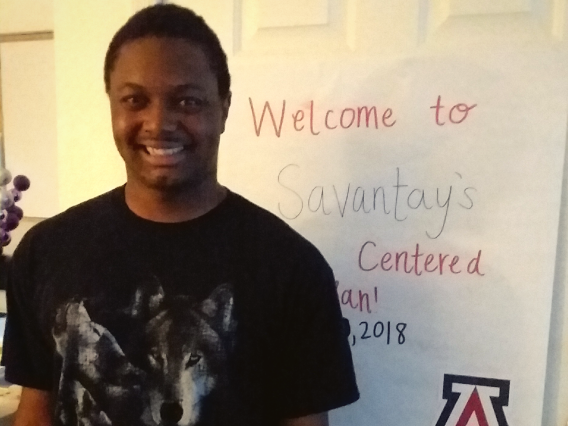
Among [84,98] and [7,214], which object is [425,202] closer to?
[84,98]

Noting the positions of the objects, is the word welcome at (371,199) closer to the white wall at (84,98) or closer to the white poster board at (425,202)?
the white poster board at (425,202)

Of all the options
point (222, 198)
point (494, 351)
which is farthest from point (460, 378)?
point (222, 198)

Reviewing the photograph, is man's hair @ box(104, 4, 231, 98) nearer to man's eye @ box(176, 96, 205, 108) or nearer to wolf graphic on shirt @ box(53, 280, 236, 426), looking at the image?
man's eye @ box(176, 96, 205, 108)

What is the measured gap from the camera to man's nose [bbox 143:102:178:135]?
25.1 inches

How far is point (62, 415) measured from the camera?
0.68m

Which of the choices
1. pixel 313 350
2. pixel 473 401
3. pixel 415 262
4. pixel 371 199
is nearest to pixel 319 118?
pixel 371 199

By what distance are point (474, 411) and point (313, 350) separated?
347 millimetres

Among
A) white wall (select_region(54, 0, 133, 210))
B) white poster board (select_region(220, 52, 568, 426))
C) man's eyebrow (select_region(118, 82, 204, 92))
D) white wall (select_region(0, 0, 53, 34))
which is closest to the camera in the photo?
man's eyebrow (select_region(118, 82, 204, 92))

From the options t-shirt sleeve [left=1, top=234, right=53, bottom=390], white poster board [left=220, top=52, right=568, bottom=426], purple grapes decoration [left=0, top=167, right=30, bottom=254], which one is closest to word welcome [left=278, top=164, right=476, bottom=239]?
white poster board [left=220, top=52, right=568, bottom=426]

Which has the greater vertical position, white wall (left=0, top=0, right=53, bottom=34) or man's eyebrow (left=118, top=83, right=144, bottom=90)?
white wall (left=0, top=0, right=53, bottom=34)

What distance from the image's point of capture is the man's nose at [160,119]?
639 millimetres

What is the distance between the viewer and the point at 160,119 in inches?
25.2

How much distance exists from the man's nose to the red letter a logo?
1.97ft

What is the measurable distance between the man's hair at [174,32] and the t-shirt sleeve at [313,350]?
26cm
